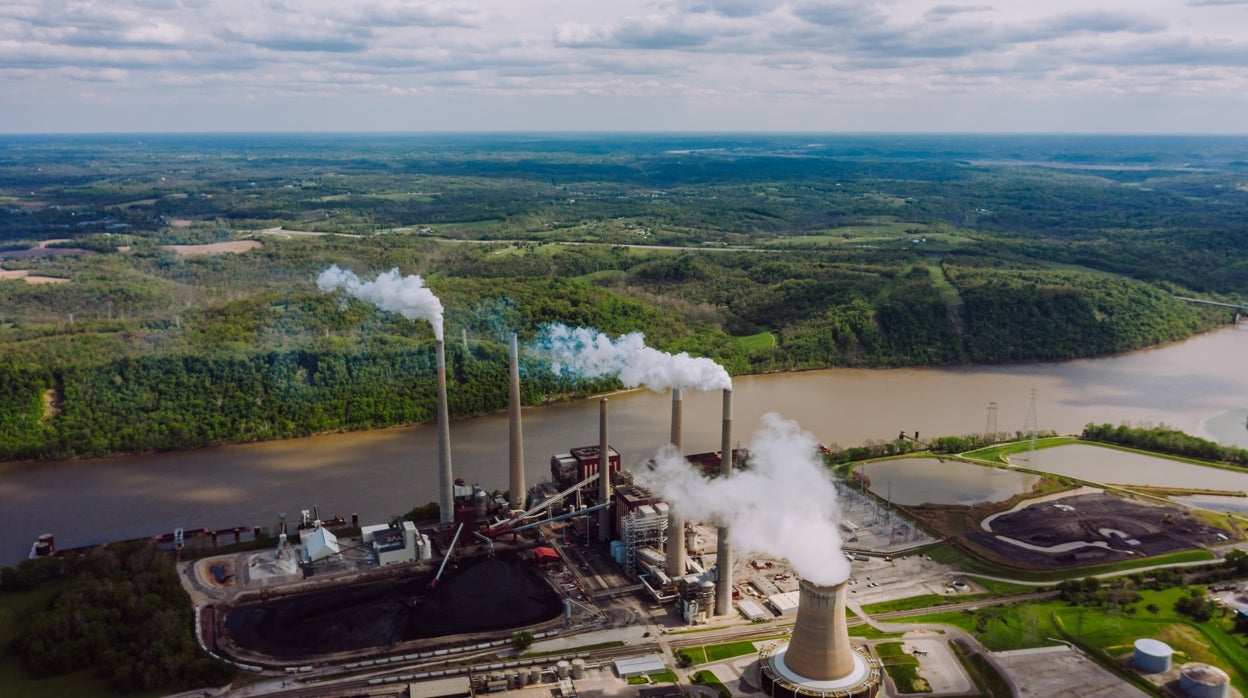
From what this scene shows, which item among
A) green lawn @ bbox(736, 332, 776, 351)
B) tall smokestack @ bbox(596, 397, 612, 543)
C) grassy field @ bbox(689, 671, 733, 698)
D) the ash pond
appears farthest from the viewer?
green lawn @ bbox(736, 332, 776, 351)

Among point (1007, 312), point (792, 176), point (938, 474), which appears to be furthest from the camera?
point (792, 176)

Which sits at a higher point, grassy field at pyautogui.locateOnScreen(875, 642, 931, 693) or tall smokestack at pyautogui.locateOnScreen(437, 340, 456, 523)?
tall smokestack at pyautogui.locateOnScreen(437, 340, 456, 523)

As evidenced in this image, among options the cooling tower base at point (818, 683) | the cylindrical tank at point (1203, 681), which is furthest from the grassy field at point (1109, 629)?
the cooling tower base at point (818, 683)

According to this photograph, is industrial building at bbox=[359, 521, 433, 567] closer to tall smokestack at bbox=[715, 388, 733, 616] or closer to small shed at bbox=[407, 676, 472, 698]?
small shed at bbox=[407, 676, 472, 698]

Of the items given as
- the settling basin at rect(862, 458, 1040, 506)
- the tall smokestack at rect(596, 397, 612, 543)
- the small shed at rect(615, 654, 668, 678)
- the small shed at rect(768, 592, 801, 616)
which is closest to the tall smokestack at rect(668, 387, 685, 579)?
the small shed at rect(768, 592, 801, 616)

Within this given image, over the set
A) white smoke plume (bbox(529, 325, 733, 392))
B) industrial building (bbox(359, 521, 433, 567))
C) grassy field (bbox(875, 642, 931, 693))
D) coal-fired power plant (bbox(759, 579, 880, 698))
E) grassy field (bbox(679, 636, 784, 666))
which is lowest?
grassy field (bbox(679, 636, 784, 666))

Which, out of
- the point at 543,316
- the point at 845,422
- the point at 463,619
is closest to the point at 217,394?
the point at 543,316

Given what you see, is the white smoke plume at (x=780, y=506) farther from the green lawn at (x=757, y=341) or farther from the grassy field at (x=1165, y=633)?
the green lawn at (x=757, y=341)

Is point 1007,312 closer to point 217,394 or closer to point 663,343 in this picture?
point 663,343
